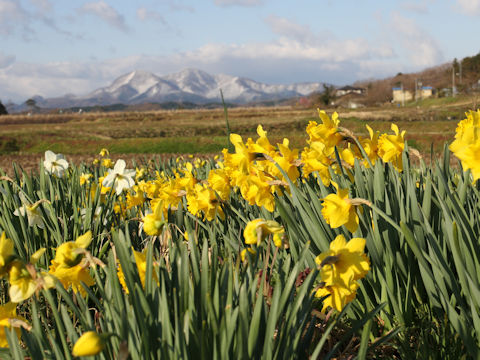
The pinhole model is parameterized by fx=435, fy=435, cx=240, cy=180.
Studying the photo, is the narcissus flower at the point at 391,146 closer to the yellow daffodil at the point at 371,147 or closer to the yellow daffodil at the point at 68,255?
the yellow daffodil at the point at 371,147

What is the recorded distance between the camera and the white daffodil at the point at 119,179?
122 inches

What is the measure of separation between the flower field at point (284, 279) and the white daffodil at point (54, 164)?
4.24 feet

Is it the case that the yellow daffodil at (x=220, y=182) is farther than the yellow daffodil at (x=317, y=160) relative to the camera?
Yes

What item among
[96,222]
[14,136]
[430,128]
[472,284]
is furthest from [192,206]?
[14,136]

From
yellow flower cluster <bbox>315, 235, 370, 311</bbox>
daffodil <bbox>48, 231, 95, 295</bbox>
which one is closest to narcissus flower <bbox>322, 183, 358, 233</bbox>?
yellow flower cluster <bbox>315, 235, 370, 311</bbox>

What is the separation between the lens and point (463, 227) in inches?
56.9

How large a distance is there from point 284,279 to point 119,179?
6.61 ft

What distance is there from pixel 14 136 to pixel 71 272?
31.2 meters

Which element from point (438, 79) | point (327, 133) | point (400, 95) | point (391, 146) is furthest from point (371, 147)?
point (438, 79)

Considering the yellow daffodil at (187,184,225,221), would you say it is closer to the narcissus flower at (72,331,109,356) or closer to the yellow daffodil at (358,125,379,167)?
the yellow daffodil at (358,125,379,167)

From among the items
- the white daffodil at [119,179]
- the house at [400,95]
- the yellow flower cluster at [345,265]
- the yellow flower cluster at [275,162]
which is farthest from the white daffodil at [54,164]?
the house at [400,95]


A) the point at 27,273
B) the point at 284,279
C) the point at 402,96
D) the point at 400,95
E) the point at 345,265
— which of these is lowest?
the point at 284,279

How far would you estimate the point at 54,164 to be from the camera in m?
3.68

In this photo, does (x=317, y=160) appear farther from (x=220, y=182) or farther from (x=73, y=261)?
(x=73, y=261)
